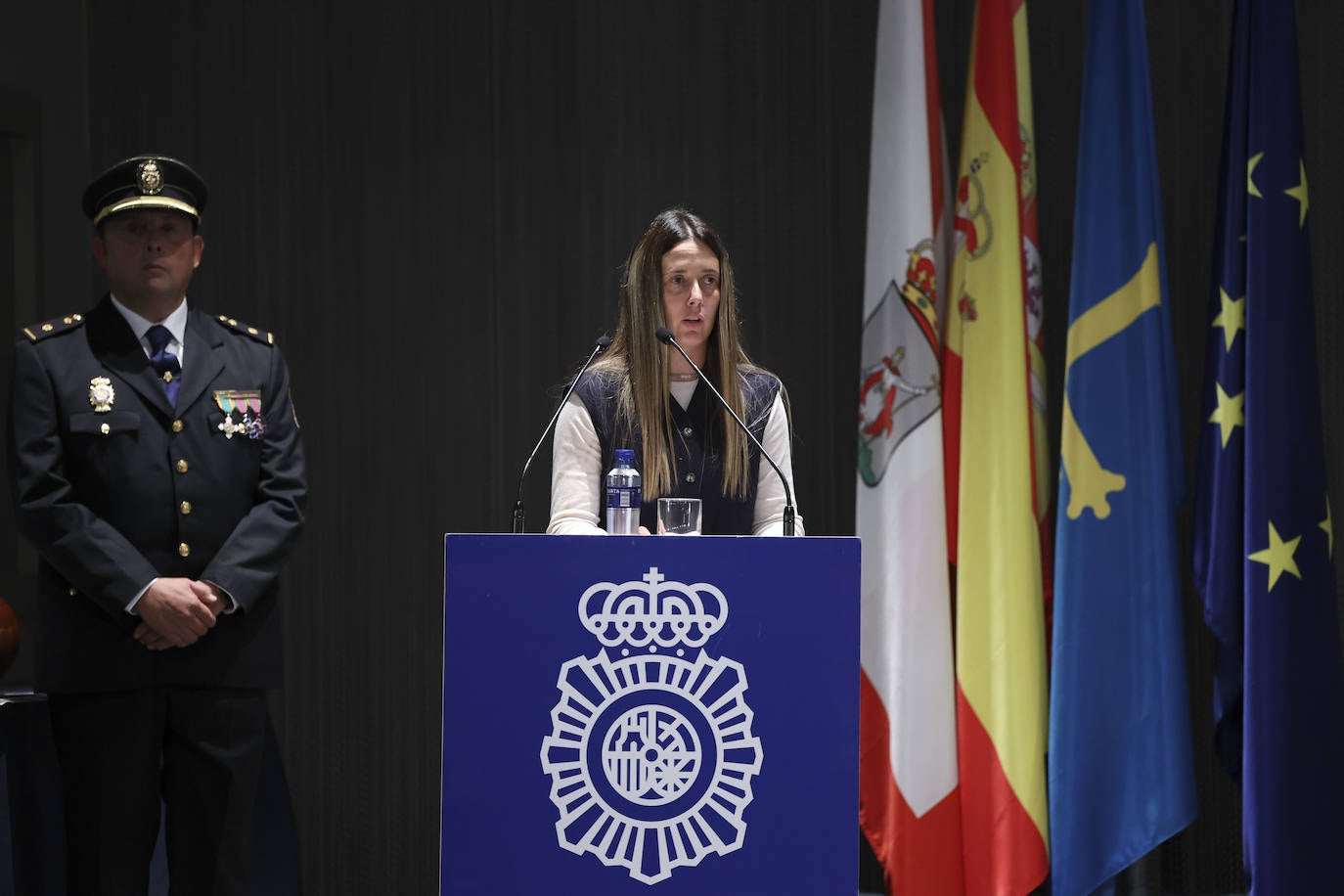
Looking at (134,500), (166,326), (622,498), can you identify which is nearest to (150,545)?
(134,500)

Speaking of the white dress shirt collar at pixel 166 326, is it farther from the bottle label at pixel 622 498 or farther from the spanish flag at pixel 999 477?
the spanish flag at pixel 999 477

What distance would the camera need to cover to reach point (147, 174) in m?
2.65

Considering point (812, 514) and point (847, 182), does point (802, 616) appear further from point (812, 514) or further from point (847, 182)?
point (847, 182)

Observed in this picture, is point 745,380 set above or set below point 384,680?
above

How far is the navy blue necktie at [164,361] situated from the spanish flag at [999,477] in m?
1.79

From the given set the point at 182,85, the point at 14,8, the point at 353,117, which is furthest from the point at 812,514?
the point at 14,8

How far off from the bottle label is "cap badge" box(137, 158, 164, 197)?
1163 mm

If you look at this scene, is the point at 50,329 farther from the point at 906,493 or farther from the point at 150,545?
the point at 906,493

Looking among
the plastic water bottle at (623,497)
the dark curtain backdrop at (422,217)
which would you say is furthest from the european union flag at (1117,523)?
the plastic water bottle at (623,497)

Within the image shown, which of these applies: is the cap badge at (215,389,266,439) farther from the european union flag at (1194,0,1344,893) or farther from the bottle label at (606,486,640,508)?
the european union flag at (1194,0,1344,893)

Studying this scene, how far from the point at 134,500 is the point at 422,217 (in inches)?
63.9

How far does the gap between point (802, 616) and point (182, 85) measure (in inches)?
119

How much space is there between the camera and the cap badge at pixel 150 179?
2.65 meters

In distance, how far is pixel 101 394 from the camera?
2.55 metres
